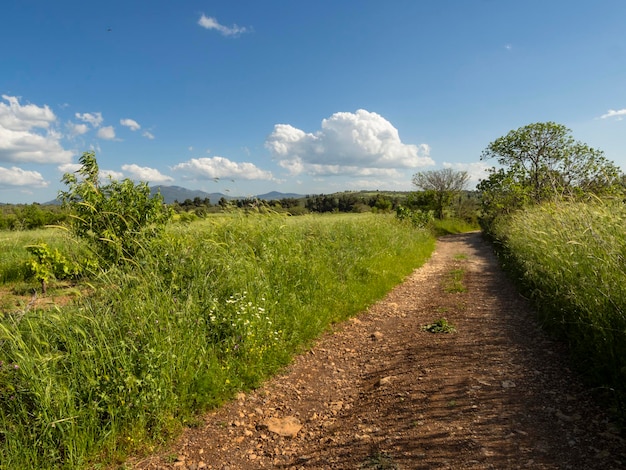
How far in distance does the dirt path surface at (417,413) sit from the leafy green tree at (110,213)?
11.0 feet

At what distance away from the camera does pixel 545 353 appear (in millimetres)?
4688

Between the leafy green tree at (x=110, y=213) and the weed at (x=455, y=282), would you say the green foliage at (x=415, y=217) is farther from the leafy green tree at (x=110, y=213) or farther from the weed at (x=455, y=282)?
the leafy green tree at (x=110, y=213)

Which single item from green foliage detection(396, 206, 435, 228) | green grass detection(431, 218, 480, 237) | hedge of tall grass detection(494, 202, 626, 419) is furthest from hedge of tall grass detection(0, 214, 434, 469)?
green grass detection(431, 218, 480, 237)

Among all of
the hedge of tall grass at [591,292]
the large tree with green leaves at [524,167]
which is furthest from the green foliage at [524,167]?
the hedge of tall grass at [591,292]

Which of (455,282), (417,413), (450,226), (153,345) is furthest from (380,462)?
(450,226)

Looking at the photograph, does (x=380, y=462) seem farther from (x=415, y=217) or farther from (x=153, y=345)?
(x=415, y=217)

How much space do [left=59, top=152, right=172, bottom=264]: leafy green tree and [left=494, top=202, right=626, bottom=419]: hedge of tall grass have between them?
6.12 metres

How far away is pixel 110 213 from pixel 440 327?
5.62 m

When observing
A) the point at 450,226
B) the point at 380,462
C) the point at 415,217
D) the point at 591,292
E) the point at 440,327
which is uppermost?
the point at 415,217

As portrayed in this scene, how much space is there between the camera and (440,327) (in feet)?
19.4

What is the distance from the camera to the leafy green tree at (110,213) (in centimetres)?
579

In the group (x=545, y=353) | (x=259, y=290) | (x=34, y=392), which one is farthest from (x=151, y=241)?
(x=545, y=353)

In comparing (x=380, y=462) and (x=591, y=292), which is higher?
(x=591, y=292)

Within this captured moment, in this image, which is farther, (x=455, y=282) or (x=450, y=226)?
(x=450, y=226)
